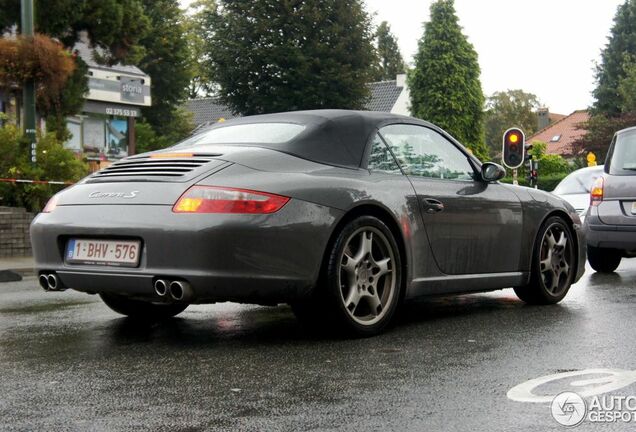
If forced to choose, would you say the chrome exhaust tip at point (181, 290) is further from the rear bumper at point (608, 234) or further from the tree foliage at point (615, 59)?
the tree foliage at point (615, 59)

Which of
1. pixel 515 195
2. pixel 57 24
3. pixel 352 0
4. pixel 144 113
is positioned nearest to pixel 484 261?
pixel 515 195

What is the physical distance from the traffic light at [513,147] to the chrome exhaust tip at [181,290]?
20007 mm

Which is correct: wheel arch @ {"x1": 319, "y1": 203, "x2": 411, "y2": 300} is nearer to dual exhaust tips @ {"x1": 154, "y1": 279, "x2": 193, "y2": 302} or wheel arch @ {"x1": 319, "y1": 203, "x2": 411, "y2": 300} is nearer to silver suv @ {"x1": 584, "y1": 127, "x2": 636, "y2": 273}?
dual exhaust tips @ {"x1": 154, "y1": 279, "x2": 193, "y2": 302}

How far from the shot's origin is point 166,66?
169ft

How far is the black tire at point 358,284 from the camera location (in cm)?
559

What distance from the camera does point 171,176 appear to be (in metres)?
5.54

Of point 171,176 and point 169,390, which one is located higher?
point 171,176

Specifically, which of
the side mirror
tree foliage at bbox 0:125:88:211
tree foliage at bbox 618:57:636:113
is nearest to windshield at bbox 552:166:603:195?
tree foliage at bbox 0:125:88:211

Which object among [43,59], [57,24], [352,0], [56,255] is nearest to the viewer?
[56,255]

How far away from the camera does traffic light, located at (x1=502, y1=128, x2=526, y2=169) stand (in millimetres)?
24469

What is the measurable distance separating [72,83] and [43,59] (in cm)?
363

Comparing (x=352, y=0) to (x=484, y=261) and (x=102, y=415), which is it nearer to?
(x=484, y=261)

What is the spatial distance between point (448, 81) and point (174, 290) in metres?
62.9

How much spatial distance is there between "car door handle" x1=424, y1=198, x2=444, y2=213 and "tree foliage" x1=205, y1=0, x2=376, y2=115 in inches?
1492
